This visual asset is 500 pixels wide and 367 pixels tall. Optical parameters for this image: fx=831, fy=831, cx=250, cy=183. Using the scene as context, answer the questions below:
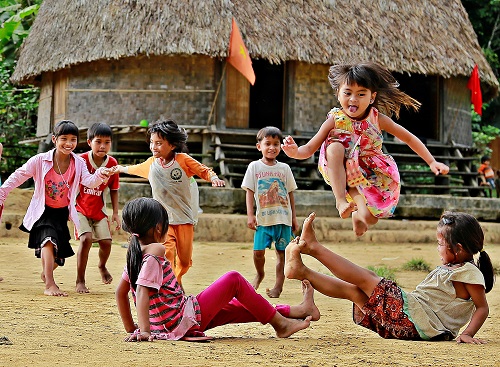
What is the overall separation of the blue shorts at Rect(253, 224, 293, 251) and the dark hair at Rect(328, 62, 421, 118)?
2166 mm

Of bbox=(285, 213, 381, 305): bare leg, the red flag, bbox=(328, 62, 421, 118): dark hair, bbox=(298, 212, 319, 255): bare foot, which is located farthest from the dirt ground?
the red flag

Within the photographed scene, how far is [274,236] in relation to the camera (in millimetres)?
7078

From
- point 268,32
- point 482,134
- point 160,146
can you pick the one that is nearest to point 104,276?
point 160,146

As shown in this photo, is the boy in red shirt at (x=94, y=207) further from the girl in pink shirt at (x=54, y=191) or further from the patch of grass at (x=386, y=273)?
the patch of grass at (x=386, y=273)

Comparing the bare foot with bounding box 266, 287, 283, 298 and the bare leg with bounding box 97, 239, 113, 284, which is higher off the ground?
the bare leg with bounding box 97, 239, 113, 284

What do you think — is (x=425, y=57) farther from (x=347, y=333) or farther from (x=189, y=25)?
(x=347, y=333)

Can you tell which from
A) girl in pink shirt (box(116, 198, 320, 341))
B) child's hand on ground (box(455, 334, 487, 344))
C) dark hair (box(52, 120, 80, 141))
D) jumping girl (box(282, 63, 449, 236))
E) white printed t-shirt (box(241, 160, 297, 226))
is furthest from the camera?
white printed t-shirt (box(241, 160, 297, 226))

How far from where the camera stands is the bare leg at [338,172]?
4785 millimetres

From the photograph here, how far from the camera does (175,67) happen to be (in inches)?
591

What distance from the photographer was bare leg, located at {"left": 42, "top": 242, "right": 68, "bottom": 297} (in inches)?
253

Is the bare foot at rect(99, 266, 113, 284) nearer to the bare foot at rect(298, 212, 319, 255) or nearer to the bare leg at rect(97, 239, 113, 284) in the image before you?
the bare leg at rect(97, 239, 113, 284)

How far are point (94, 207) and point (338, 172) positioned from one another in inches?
111

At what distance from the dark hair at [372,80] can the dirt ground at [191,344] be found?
1.44m

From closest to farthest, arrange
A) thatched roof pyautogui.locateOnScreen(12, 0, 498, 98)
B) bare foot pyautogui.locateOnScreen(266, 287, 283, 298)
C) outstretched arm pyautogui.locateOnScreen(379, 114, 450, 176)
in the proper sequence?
outstretched arm pyautogui.locateOnScreen(379, 114, 450, 176) < bare foot pyautogui.locateOnScreen(266, 287, 283, 298) < thatched roof pyautogui.locateOnScreen(12, 0, 498, 98)
